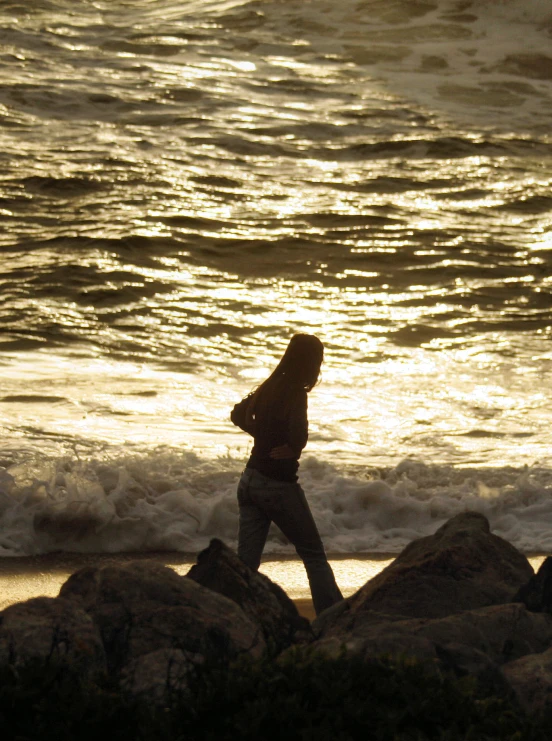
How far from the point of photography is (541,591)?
504 centimetres

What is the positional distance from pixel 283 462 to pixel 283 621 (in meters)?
1.16

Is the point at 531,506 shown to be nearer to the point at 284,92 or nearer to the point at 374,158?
the point at 374,158

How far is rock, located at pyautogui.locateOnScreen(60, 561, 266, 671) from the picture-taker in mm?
4324

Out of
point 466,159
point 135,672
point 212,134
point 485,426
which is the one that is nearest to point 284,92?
point 212,134

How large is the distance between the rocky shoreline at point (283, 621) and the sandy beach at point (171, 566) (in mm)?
1612

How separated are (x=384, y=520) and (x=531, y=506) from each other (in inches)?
50.1

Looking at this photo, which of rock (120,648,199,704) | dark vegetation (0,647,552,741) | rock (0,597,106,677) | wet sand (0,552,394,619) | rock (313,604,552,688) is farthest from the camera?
wet sand (0,552,394,619)

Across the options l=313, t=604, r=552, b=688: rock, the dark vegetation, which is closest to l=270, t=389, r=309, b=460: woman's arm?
l=313, t=604, r=552, b=688: rock

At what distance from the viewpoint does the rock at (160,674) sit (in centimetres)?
389

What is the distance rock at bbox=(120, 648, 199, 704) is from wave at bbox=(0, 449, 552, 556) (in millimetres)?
4357

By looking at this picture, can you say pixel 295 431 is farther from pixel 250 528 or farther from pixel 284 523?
pixel 250 528

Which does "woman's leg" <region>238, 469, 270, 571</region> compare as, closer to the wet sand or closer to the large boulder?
the wet sand

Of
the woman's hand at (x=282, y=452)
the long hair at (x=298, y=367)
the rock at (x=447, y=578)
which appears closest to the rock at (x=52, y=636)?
the rock at (x=447, y=578)

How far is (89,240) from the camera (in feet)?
71.2
